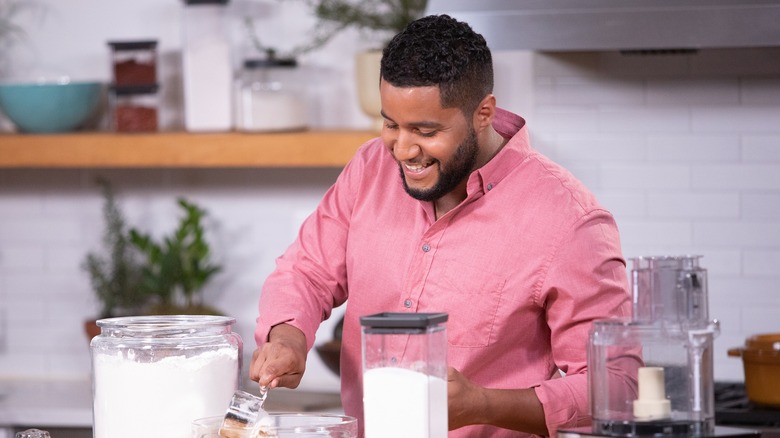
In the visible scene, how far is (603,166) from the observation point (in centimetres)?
359

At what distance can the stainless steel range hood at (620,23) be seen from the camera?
2.93 m

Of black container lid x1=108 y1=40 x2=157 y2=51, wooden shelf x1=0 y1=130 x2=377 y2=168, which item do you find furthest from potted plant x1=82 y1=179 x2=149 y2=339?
black container lid x1=108 y1=40 x2=157 y2=51

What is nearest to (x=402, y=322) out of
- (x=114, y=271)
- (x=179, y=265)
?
(x=179, y=265)

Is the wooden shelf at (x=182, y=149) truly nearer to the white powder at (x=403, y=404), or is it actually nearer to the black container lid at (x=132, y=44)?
the black container lid at (x=132, y=44)

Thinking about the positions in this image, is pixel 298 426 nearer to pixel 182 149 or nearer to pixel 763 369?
pixel 763 369

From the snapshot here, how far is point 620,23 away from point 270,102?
3.65 feet

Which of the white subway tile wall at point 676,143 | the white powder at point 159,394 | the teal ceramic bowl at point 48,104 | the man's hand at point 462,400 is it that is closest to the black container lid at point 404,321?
the man's hand at point 462,400

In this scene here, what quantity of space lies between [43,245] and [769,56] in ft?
8.18

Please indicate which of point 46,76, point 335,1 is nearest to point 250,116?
point 335,1

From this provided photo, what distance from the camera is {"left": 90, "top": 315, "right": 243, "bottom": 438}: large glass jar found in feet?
5.45

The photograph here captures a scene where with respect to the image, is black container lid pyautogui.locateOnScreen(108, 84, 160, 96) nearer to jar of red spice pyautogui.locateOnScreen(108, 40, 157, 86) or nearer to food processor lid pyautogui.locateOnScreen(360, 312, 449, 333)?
jar of red spice pyautogui.locateOnScreen(108, 40, 157, 86)

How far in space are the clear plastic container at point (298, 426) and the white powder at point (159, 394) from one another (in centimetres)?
9

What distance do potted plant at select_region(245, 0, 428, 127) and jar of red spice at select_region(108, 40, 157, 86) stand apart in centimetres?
35

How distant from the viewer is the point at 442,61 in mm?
1815
